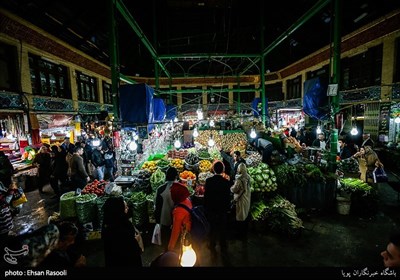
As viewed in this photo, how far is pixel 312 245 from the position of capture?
4.72 m

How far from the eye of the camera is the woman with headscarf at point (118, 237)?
259cm

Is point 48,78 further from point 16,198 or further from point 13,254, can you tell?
point 13,254

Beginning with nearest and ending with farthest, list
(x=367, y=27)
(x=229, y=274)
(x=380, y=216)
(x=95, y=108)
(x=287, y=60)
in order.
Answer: (x=229, y=274) < (x=380, y=216) < (x=367, y=27) < (x=95, y=108) < (x=287, y=60)

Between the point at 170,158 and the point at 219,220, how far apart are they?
4957mm

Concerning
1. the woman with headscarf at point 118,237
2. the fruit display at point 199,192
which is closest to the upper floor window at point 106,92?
the fruit display at point 199,192

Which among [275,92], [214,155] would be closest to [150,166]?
[214,155]

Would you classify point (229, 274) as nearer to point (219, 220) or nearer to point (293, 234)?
point (219, 220)

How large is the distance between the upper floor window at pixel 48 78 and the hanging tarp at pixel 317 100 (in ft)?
45.8

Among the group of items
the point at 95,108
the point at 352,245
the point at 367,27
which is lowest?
the point at 352,245

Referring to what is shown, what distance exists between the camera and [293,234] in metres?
4.96

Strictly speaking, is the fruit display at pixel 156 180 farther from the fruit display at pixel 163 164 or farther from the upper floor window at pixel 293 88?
the upper floor window at pixel 293 88

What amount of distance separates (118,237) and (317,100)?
7.00 meters

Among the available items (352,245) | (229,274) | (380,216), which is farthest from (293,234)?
(229,274)

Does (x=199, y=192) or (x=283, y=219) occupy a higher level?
(x=199, y=192)
